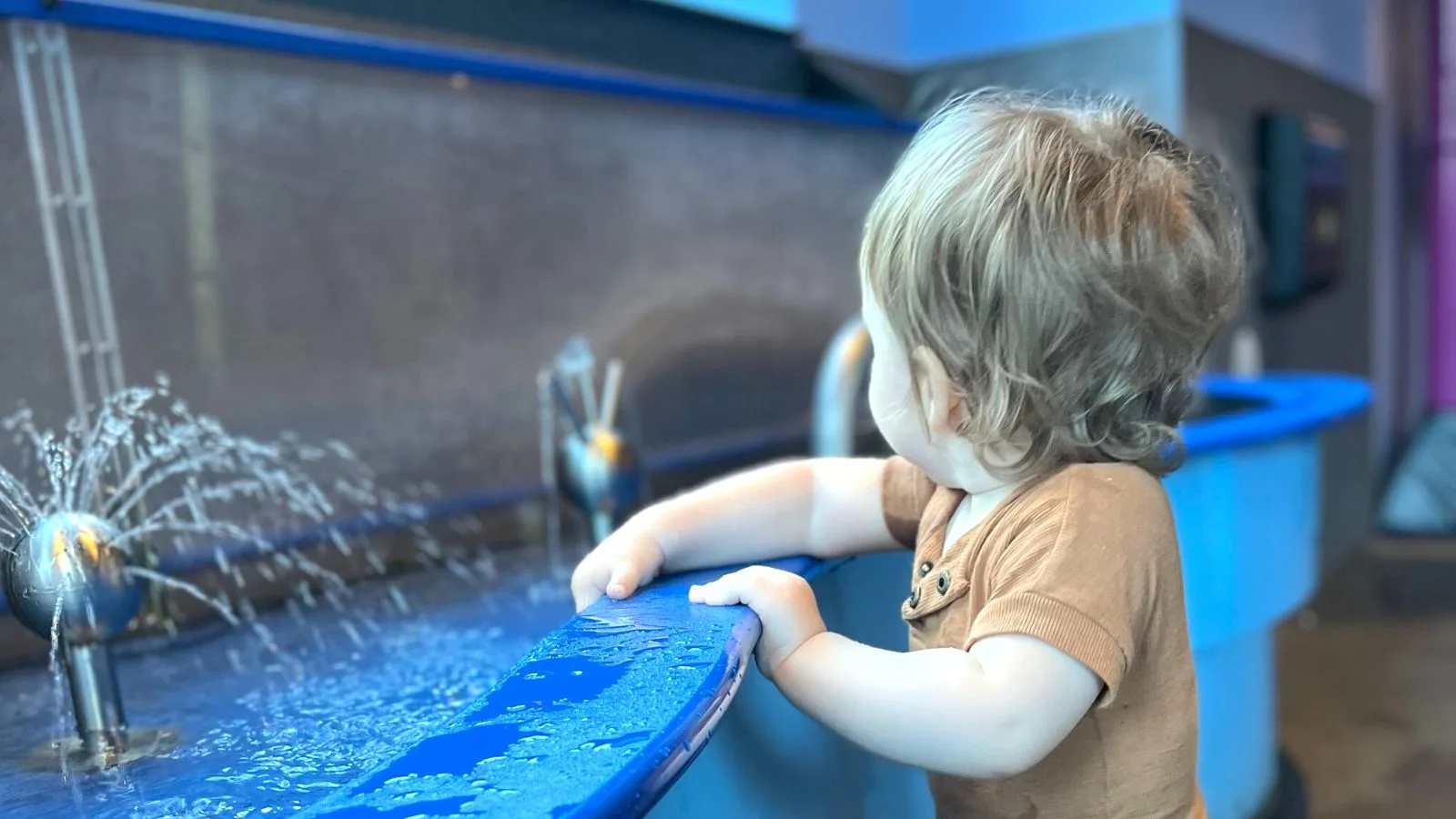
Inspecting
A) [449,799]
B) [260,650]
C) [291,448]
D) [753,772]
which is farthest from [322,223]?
[449,799]

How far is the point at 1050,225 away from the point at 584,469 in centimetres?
66

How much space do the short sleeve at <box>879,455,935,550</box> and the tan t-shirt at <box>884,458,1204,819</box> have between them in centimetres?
7

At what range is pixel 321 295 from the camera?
1176 mm

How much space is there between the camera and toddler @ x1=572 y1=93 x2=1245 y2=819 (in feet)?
2.01

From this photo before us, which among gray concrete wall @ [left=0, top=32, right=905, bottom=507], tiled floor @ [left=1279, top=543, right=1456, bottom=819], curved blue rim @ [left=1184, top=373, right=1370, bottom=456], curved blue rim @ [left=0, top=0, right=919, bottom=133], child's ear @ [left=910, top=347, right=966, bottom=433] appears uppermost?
curved blue rim @ [left=0, top=0, right=919, bottom=133]

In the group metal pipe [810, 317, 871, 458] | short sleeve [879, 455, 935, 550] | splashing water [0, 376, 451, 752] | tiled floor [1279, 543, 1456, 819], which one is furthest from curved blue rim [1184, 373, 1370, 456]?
splashing water [0, 376, 451, 752]

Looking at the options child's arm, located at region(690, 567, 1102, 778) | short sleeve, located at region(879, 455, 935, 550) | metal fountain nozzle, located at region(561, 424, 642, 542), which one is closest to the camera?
child's arm, located at region(690, 567, 1102, 778)

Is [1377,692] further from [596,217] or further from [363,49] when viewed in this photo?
[363,49]

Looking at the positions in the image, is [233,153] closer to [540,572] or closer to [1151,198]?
[540,572]

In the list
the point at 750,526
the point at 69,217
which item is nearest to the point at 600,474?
the point at 750,526

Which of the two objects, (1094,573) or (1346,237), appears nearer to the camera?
(1094,573)

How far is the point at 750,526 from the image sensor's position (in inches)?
32.0

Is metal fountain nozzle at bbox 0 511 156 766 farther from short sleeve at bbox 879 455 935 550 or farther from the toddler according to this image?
short sleeve at bbox 879 455 935 550

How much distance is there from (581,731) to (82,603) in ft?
1.42
